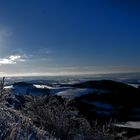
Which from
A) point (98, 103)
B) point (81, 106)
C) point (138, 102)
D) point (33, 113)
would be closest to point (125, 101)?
point (138, 102)

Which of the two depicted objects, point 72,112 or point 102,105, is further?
point 102,105

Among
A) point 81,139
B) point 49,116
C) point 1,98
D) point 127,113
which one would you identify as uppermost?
point 1,98

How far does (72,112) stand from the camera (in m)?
11.2

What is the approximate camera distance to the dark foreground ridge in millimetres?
5645

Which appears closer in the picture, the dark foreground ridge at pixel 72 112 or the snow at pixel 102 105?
the dark foreground ridge at pixel 72 112

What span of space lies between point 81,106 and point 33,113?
141 feet

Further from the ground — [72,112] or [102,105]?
[72,112]

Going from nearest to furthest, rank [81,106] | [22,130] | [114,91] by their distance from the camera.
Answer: [22,130] < [81,106] < [114,91]

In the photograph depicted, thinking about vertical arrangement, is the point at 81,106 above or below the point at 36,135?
below

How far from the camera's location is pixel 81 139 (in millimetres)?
9391

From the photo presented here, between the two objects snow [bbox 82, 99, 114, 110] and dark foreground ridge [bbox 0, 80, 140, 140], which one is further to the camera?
snow [bbox 82, 99, 114, 110]

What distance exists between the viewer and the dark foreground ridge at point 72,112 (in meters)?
5.64

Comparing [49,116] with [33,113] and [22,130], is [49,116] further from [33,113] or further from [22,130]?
[22,130]

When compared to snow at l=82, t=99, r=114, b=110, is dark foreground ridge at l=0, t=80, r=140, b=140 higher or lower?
higher
